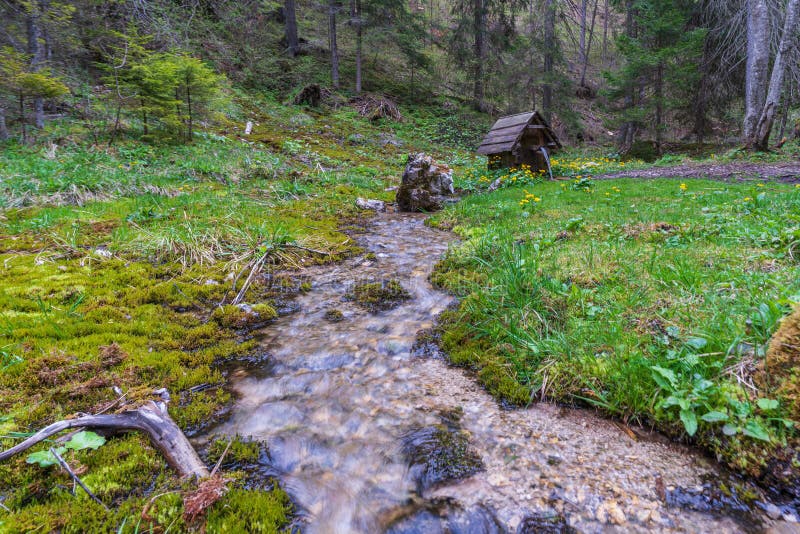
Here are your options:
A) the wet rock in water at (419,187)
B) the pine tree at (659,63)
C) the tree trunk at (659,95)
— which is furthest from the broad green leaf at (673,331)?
the tree trunk at (659,95)

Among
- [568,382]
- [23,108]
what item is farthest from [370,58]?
[568,382]

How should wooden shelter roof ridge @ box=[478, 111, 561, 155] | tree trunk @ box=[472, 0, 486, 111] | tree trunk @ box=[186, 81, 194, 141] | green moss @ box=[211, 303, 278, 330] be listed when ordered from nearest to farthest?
green moss @ box=[211, 303, 278, 330], tree trunk @ box=[186, 81, 194, 141], wooden shelter roof ridge @ box=[478, 111, 561, 155], tree trunk @ box=[472, 0, 486, 111]

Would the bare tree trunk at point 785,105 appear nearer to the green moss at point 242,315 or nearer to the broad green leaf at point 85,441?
the green moss at point 242,315

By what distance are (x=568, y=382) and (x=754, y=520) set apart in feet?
3.22

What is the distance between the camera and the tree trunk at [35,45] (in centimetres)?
786

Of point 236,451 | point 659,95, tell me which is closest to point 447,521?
point 236,451

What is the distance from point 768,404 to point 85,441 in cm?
334

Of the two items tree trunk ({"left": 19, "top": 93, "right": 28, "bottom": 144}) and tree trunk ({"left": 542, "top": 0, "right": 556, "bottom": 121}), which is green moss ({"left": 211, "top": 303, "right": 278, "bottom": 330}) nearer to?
tree trunk ({"left": 19, "top": 93, "right": 28, "bottom": 144})

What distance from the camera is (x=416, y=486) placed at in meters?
1.80

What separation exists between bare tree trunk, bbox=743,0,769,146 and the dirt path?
270 centimetres

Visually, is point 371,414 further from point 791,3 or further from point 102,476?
point 791,3

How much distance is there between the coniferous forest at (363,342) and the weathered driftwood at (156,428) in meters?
0.02

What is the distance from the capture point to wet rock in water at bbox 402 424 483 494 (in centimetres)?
184

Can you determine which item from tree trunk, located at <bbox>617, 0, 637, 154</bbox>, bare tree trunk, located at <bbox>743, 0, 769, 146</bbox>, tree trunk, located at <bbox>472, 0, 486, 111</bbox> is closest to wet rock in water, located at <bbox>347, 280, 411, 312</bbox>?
bare tree trunk, located at <bbox>743, 0, 769, 146</bbox>
